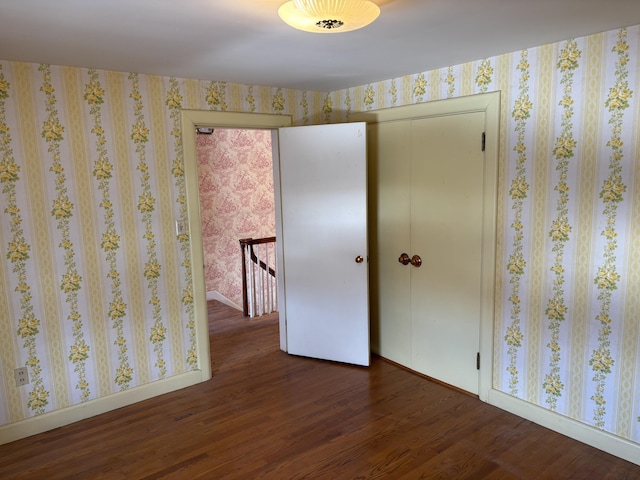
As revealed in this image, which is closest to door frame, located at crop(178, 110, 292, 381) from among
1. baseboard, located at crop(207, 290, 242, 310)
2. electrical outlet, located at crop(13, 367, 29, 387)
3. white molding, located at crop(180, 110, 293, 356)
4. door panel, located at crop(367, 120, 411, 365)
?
white molding, located at crop(180, 110, 293, 356)

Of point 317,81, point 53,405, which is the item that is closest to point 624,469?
point 317,81

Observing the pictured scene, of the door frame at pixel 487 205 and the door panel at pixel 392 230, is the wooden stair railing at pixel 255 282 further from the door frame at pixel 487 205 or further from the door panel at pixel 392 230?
the door frame at pixel 487 205

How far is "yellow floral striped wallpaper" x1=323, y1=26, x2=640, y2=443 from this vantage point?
2354 mm

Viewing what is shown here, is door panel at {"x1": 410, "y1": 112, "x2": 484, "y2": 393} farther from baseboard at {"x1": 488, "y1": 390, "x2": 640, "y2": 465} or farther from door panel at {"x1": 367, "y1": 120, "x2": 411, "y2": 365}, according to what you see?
baseboard at {"x1": 488, "y1": 390, "x2": 640, "y2": 465}

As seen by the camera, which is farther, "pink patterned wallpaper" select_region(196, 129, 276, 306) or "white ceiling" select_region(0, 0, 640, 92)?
"pink patterned wallpaper" select_region(196, 129, 276, 306)

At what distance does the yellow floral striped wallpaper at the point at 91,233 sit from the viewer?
2740mm

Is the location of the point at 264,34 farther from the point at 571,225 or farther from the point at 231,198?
the point at 231,198

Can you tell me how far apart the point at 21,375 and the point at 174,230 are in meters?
1.30

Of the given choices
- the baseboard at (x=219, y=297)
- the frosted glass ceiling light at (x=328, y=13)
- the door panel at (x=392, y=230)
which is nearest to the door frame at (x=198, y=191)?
the door panel at (x=392, y=230)

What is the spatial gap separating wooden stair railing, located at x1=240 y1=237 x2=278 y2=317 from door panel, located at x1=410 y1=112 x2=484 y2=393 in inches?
86.7

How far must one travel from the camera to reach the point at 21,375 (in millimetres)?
2809

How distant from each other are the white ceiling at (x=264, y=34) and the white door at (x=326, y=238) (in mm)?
655

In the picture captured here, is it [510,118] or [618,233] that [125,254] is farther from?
[618,233]

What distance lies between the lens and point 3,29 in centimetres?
206
